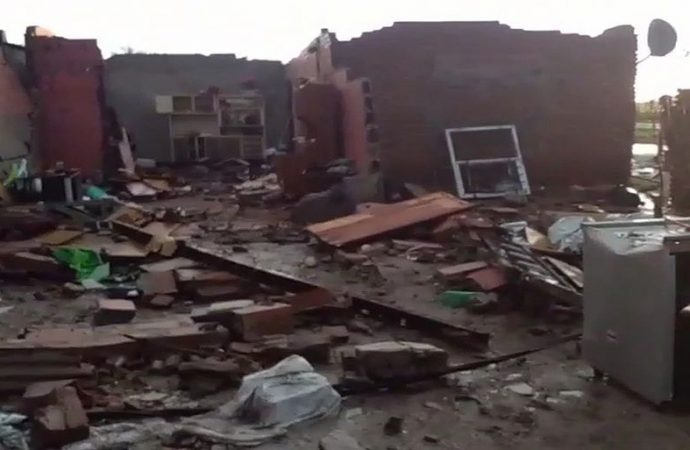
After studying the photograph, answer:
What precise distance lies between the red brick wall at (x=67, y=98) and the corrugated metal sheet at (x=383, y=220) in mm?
9212

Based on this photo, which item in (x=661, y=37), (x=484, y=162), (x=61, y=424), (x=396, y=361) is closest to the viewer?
(x=61, y=424)

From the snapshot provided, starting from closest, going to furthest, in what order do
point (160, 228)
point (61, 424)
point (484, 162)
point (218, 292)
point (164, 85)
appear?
point (61, 424), point (218, 292), point (160, 228), point (484, 162), point (164, 85)

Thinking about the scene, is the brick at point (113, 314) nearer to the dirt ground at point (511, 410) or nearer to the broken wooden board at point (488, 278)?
the dirt ground at point (511, 410)

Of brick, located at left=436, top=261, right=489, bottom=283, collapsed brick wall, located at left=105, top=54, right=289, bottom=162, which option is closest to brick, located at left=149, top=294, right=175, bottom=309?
brick, located at left=436, top=261, right=489, bottom=283

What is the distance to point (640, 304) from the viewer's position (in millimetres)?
4062

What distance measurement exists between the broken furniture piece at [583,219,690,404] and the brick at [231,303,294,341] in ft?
7.18

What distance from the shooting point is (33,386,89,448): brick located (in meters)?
3.75

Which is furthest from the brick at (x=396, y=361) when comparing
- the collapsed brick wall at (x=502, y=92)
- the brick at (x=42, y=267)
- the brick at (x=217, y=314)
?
the collapsed brick wall at (x=502, y=92)

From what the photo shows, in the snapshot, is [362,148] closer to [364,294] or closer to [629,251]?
[364,294]

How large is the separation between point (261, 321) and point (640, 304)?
265cm

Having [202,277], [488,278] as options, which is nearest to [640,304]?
[488,278]

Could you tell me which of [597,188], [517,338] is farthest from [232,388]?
[597,188]

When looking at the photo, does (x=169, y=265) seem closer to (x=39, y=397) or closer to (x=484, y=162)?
(x=39, y=397)

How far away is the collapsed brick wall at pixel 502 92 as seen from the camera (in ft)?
43.3
